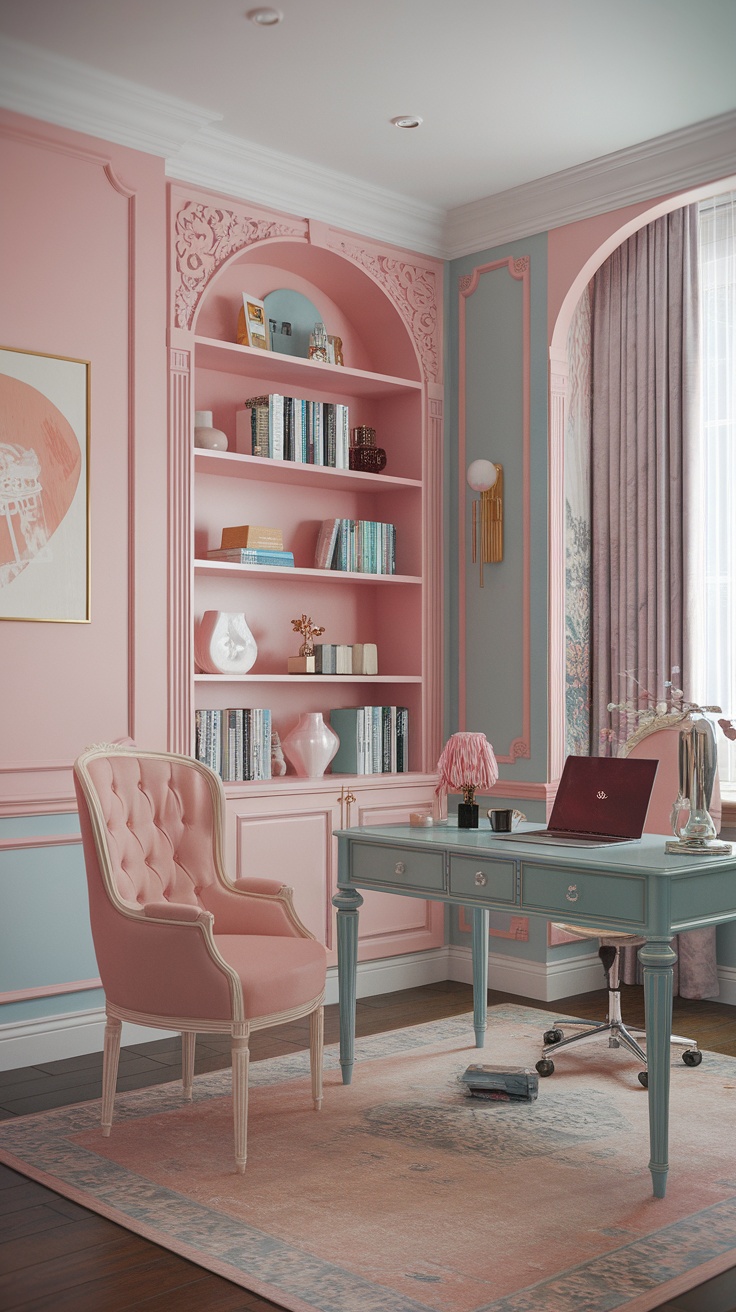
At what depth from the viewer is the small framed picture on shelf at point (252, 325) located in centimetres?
484

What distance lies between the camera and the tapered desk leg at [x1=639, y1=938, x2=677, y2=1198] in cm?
291

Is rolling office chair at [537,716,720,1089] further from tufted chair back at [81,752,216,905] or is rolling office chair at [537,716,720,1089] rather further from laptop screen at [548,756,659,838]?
tufted chair back at [81,752,216,905]

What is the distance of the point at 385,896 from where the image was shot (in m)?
5.11

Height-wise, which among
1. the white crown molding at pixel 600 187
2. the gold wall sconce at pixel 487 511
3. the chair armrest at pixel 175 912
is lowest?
the chair armrest at pixel 175 912

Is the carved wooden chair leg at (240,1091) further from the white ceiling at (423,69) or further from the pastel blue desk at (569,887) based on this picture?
the white ceiling at (423,69)

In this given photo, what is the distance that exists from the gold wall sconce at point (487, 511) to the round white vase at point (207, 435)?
1.14 metres

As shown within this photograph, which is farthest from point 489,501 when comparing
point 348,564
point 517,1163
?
point 517,1163

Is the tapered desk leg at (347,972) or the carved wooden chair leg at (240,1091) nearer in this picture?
the carved wooden chair leg at (240,1091)

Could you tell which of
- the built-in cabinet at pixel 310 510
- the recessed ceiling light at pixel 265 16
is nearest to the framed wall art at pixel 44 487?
the built-in cabinet at pixel 310 510

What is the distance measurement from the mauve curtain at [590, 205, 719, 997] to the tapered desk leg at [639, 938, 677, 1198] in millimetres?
2096

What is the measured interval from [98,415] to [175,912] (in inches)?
74.3

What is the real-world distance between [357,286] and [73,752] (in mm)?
2435

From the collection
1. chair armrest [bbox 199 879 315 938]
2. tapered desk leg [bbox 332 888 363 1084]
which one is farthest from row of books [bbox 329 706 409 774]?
chair armrest [bbox 199 879 315 938]

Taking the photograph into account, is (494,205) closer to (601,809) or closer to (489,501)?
(489,501)
